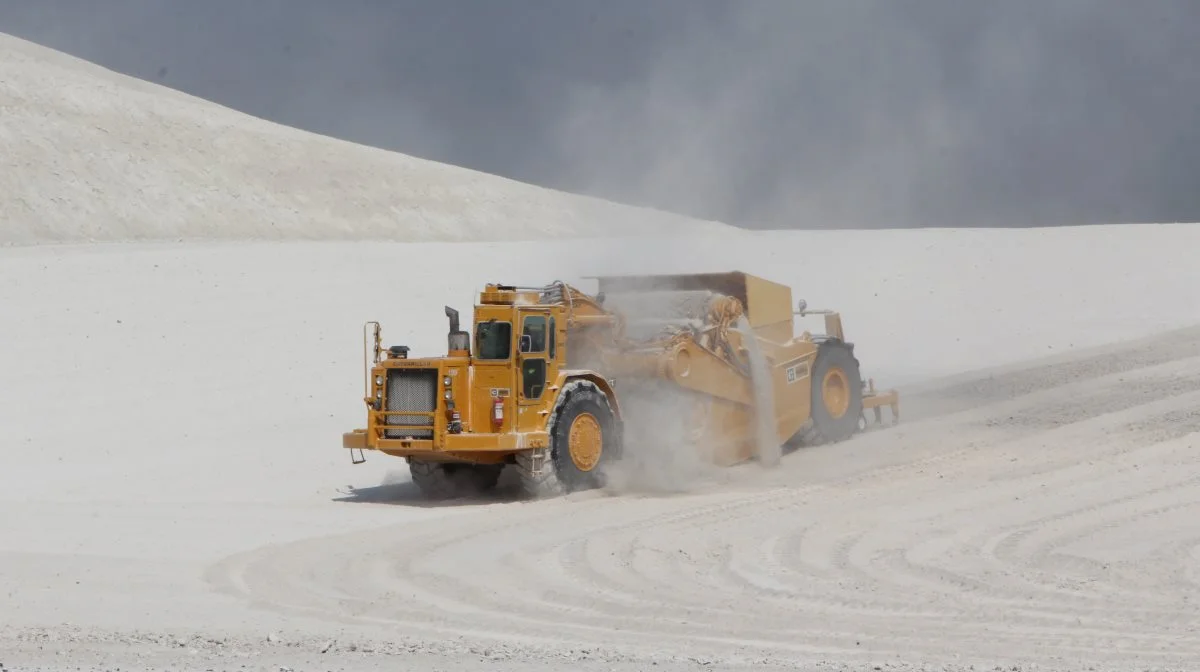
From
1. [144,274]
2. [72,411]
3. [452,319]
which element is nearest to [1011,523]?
[452,319]

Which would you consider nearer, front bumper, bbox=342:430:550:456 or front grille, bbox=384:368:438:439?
front bumper, bbox=342:430:550:456

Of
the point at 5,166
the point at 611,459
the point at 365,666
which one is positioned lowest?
the point at 365,666

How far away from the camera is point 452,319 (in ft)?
54.5

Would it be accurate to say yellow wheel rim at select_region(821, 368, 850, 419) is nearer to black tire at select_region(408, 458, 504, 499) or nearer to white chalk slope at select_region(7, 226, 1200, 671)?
white chalk slope at select_region(7, 226, 1200, 671)

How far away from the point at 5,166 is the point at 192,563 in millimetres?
58654

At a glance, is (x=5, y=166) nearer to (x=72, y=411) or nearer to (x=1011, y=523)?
(x=72, y=411)

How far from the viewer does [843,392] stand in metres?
20.5

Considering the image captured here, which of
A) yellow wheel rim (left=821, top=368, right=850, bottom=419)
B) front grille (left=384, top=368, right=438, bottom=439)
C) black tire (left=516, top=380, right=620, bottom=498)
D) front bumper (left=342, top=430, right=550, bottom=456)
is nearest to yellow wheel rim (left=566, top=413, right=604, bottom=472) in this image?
black tire (left=516, top=380, right=620, bottom=498)

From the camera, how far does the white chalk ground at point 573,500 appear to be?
30.7 ft

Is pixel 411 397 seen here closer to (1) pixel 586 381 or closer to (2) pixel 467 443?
(2) pixel 467 443

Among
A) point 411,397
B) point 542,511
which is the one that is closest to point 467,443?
point 411,397

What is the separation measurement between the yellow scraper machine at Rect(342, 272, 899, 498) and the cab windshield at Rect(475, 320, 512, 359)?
10 millimetres

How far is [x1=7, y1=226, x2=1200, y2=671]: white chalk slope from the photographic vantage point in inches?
376

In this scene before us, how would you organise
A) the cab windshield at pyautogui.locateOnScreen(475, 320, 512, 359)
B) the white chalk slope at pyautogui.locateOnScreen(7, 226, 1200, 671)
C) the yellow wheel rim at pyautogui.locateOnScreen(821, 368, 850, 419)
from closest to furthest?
the white chalk slope at pyautogui.locateOnScreen(7, 226, 1200, 671) → the cab windshield at pyautogui.locateOnScreen(475, 320, 512, 359) → the yellow wheel rim at pyautogui.locateOnScreen(821, 368, 850, 419)
